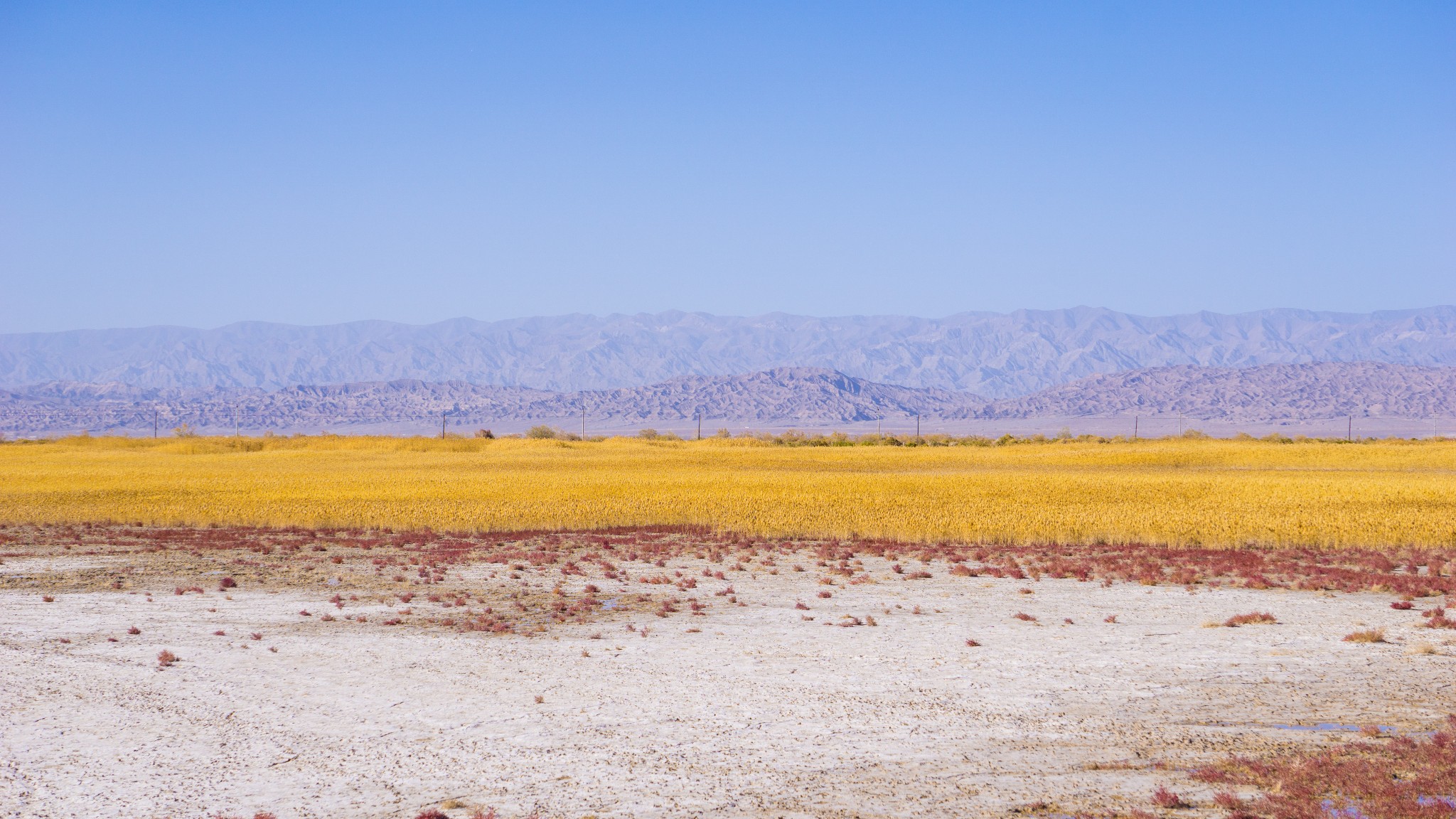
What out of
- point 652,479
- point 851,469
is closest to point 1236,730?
point 652,479

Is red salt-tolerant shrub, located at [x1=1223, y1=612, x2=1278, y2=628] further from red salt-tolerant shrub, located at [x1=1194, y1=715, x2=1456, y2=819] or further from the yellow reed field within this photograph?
the yellow reed field

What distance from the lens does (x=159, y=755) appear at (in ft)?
38.8

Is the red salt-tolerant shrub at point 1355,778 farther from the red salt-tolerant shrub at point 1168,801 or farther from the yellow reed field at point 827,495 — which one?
the yellow reed field at point 827,495

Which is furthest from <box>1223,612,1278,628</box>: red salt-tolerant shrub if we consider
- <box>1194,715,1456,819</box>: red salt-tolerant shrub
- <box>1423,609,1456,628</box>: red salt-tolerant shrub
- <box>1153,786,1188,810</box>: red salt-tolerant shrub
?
<box>1153,786,1188,810</box>: red salt-tolerant shrub

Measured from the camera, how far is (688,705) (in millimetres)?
13875

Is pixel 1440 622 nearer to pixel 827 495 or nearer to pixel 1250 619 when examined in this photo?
pixel 1250 619

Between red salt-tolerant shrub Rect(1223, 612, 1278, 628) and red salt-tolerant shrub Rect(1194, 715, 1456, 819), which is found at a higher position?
red salt-tolerant shrub Rect(1194, 715, 1456, 819)

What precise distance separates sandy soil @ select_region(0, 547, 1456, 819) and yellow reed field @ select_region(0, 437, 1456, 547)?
9198mm

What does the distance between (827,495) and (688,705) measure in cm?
2528

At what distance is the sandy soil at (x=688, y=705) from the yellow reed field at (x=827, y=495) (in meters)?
9.20

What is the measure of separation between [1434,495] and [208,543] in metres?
33.8

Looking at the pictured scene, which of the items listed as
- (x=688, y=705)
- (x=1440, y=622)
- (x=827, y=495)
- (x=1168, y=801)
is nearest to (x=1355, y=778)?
(x=1168, y=801)

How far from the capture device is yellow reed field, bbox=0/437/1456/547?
3019 cm

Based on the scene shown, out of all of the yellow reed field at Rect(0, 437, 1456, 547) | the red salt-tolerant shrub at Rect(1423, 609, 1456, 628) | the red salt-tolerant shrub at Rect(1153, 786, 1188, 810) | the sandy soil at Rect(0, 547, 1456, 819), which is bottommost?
the yellow reed field at Rect(0, 437, 1456, 547)
